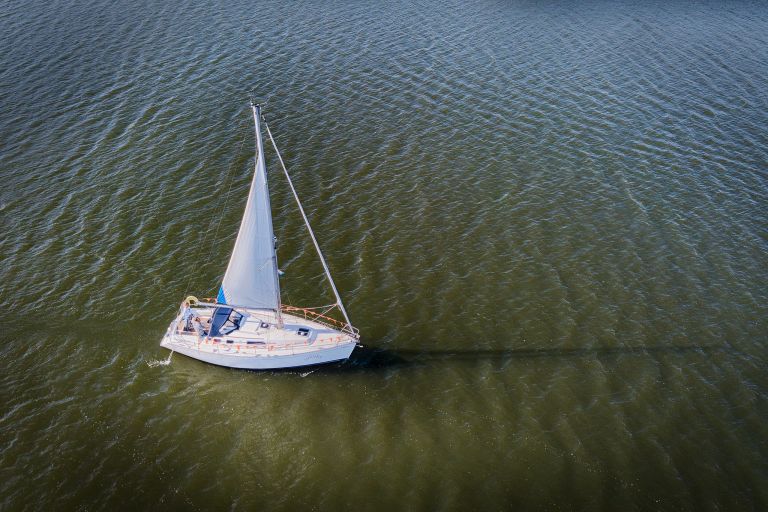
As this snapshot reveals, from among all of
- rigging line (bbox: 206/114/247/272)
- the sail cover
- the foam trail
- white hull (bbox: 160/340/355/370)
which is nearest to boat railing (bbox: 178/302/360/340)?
the sail cover

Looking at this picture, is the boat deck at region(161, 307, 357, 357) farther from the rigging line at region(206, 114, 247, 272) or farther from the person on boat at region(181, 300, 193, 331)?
the rigging line at region(206, 114, 247, 272)

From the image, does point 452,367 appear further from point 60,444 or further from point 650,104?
point 650,104

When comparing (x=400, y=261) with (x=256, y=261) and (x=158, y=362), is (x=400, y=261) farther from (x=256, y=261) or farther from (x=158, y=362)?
(x=158, y=362)

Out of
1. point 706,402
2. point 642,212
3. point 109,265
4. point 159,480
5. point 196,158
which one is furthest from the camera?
point 196,158

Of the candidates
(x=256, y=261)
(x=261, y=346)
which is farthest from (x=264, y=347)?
(x=256, y=261)

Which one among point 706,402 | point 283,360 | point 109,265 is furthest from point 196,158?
point 706,402

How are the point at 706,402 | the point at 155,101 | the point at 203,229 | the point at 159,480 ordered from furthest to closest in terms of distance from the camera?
the point at 155,101 < the point at 203,229 < the point at 706,402 < the point at 159,480

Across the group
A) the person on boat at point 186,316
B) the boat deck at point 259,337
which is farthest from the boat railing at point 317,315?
the person on boat at point 186,316
